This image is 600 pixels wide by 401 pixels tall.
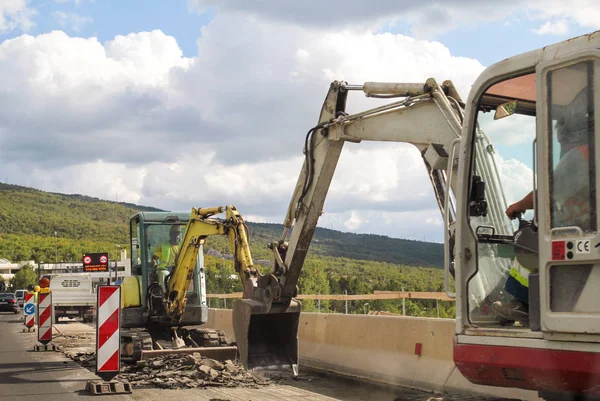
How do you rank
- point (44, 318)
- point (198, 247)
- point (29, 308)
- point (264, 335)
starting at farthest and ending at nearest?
1. point (29, 308)
2. point (44, 318)
3. point (198, 247)
4. point (264, 335)

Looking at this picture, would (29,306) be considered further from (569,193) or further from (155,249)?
(569,193)

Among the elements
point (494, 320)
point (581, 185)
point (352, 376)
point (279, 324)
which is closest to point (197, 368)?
point (279, 324)

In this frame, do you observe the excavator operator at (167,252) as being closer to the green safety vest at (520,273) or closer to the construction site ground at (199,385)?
the construction site ground at (199,385)

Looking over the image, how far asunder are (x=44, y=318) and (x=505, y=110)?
14.2m

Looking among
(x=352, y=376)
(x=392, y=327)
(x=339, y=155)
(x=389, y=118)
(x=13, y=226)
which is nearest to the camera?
(x=389, y=118)

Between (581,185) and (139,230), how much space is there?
1261 centimetres

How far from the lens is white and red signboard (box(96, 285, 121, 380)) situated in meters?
11.3

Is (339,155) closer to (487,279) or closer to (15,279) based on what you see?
(487,279)

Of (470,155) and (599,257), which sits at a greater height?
(470,155)

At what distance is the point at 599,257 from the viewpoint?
5.38 meters

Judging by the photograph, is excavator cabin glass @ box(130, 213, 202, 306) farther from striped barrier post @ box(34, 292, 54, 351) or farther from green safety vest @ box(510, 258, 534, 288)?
green safety vest @ box(510, 258, 534, 288)

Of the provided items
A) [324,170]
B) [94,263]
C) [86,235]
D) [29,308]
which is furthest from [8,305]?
[86,235]

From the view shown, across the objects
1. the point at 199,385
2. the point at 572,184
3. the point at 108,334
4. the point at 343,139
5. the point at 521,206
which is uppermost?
the point at 343,139

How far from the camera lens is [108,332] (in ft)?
A: 37.5
